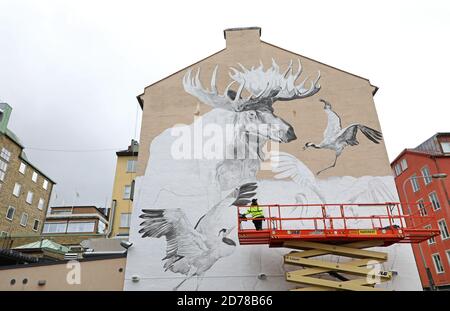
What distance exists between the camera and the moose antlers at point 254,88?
1844 cm

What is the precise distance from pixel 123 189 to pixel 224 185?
19373 mm

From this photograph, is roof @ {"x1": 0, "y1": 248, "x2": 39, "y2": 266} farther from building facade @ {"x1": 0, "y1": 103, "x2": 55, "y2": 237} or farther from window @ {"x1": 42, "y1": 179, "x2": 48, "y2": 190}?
Result: window @ {"x1": 42, "y1": 179, "x2": 48, "y2": 190}

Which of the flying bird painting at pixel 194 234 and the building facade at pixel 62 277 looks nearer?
the building facade at pixel 62 277

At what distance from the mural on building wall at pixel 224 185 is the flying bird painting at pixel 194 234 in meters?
0.04

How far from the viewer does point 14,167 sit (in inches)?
1598

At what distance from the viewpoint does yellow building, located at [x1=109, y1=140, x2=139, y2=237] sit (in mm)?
31656

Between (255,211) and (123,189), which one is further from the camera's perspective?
(123,189)

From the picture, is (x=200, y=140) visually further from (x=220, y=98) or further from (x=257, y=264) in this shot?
(x=257, y=264)

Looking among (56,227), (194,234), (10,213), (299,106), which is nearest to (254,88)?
(299,106)

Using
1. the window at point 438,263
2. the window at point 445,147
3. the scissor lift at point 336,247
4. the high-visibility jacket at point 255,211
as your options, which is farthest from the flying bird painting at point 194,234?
the window at point 445,147

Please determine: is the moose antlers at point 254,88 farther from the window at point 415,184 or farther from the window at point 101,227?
the window at point 101,227

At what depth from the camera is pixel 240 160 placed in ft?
55.5

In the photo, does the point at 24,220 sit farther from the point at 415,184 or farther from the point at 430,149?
the point at 430,149
